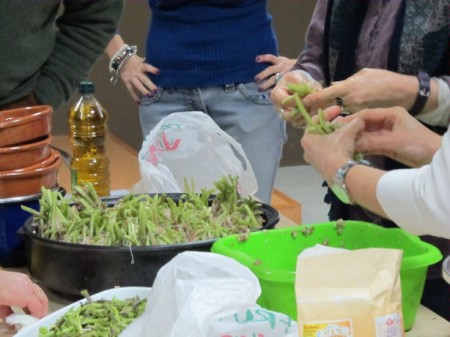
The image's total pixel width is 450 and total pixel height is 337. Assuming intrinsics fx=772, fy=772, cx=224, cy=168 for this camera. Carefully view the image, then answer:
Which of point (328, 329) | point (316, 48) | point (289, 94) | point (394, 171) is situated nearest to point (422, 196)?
point (394, 171)

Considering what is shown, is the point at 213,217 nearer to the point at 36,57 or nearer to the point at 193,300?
the point at 193,300

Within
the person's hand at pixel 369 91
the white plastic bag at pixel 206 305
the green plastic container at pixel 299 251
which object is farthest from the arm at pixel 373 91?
the white plastic bag at pixel 206 305

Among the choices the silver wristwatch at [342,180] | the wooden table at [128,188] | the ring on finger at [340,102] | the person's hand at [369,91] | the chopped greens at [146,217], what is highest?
the person's hand at [369,91]

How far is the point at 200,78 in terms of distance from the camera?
2.15 metres

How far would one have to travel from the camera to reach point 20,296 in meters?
1.26

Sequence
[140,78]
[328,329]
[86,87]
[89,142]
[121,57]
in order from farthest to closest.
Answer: [121,57] → [140,78] → [89,142] → [86,87] → [328,329]

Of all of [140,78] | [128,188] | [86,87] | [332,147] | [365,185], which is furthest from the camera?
[128,188]

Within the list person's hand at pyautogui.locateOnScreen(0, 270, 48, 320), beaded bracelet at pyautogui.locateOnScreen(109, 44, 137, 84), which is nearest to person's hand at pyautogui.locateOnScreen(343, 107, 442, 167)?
person's hand at pyautogui.locateOnScreen(0, 270, 48, 320)

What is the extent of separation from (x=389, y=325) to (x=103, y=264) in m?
0.56

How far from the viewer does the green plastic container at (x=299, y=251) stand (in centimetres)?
114

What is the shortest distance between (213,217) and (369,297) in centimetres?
62

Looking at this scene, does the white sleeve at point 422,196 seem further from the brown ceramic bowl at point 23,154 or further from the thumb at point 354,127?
the brown ceramic bowl at point 23,154

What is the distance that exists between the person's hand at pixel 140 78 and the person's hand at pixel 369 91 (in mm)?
849

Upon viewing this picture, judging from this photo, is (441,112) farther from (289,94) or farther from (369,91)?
(289,94)
